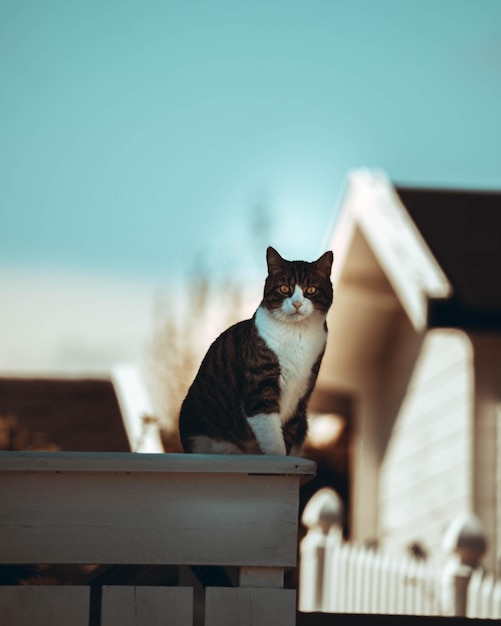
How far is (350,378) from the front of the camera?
11.4 m

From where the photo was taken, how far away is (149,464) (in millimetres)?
2197

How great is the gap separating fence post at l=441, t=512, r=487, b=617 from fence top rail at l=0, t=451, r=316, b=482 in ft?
12.8

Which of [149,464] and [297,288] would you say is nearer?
[149,464]

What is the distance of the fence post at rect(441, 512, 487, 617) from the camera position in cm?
595

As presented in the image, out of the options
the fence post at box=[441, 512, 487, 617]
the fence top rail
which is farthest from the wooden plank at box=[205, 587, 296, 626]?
the fence post at box=[441, 512, 487, 617]

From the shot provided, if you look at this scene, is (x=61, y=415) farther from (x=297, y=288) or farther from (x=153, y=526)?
(x=153, y=526)

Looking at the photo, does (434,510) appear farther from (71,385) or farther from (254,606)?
(254,606)

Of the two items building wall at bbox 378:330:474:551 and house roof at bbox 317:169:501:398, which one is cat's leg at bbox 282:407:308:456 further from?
building wall at bbox 378:330:474:551

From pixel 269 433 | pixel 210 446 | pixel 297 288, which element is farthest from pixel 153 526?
pixel 297 288

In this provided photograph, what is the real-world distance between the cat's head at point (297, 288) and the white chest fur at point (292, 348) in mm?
23

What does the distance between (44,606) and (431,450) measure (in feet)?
22.5

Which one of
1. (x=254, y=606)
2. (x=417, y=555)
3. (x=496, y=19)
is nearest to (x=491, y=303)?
(x=417, y=555)

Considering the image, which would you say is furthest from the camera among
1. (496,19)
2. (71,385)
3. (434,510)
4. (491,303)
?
(496,19)

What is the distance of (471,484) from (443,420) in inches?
41.6
